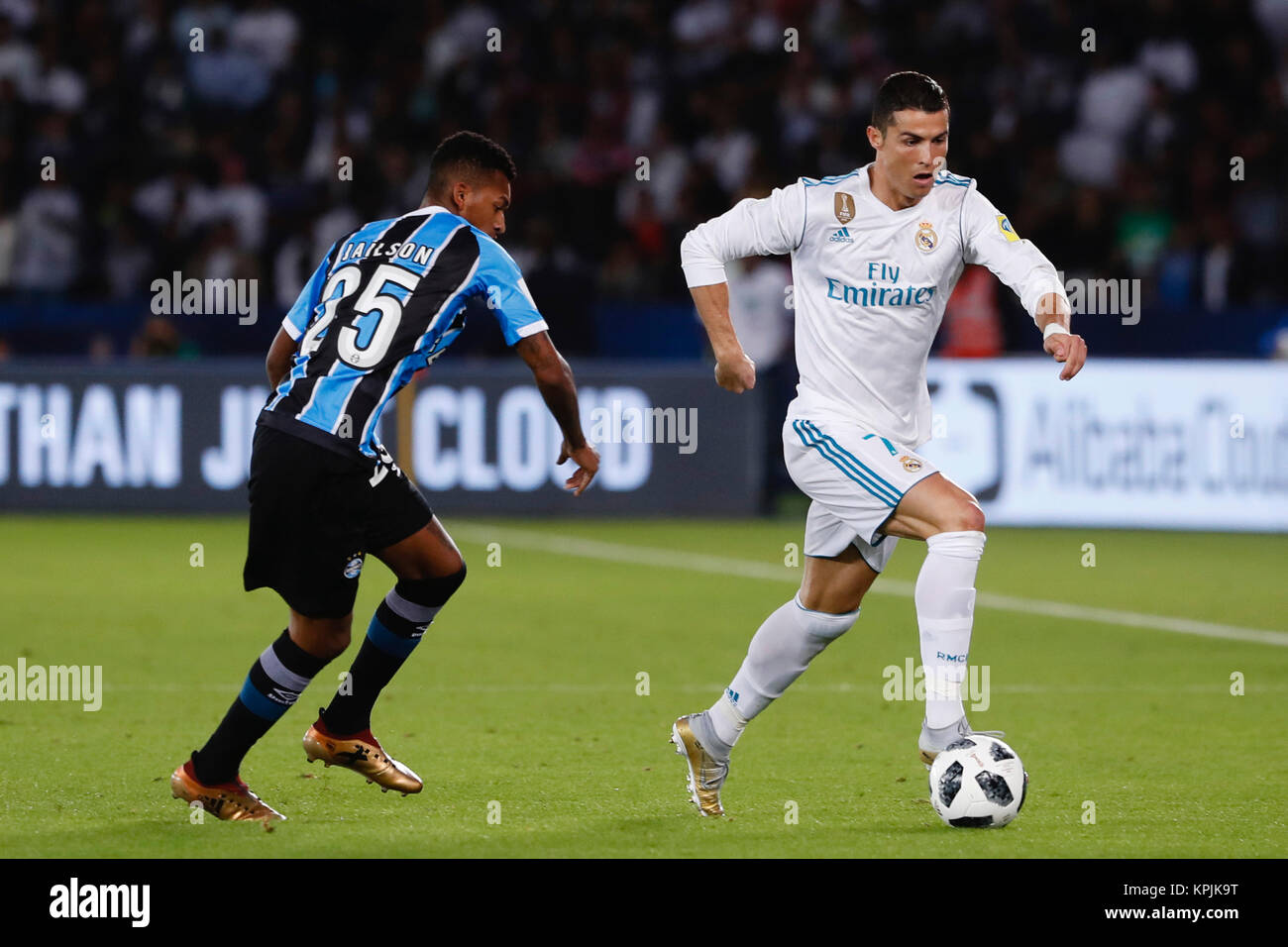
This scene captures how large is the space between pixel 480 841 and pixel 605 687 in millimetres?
3024

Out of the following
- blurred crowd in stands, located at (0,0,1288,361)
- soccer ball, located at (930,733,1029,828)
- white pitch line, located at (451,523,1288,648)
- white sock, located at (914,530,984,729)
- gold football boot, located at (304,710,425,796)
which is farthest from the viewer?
blurred crowd in stands, located at (0,0,1288,361)

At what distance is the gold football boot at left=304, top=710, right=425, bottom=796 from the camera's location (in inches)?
236

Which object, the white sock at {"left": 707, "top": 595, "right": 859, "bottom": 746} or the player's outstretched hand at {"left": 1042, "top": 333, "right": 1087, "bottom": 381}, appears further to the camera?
the white sock at {"left": 707, "top": 595, "right": 859, "bottom": 746}

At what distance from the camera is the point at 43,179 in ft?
58.0

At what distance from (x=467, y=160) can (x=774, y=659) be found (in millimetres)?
1698

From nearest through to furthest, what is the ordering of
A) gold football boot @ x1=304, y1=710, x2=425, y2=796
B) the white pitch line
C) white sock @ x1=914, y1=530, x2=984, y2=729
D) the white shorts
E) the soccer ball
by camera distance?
the soccer ball < white sock @ x1=914, y1=530, x2=984, y2=729 < the white shorts < gold football boot @ x1=304, y1=710, x2=425, y2=796 < the white pitch line

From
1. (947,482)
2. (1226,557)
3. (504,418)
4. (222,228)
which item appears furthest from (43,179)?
(947,482)

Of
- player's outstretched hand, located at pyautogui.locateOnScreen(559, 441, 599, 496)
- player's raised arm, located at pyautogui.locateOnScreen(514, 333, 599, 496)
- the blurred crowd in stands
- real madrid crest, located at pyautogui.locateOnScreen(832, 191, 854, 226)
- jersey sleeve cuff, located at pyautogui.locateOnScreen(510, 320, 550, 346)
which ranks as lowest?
player's outstretched hand, located at pyautogui.locateOnScreen(559, 441, 599, 496)

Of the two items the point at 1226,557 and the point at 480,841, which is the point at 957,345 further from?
the point at 480,841

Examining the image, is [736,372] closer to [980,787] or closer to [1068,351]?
[1068,351]

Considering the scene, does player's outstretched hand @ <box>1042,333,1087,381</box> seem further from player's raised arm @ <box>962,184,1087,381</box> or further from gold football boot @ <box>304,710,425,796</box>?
gold football boot @ <box>304,710,425,796</box>

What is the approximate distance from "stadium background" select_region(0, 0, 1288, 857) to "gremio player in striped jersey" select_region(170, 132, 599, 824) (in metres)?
0.43

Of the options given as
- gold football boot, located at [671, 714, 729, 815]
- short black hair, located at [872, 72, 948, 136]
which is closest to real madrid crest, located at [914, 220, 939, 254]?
short black hair, located at [872, 72, 948, 136]

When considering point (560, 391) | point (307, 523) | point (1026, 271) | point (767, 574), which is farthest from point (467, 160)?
point (767, 574)
